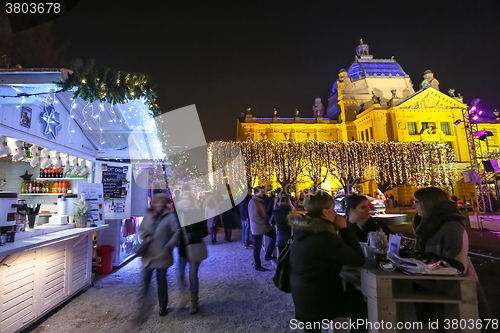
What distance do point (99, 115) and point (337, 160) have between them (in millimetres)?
20451

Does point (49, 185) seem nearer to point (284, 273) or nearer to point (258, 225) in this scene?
point (258, 225)

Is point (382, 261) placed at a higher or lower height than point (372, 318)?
higher

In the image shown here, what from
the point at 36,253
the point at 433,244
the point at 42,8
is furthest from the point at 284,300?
the point at 42,8

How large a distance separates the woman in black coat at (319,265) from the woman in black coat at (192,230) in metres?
2.03

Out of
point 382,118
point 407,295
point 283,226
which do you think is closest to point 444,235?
point 407,295

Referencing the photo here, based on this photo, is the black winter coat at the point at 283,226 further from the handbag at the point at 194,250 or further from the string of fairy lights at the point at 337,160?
the string of fairy lights at the point at 337,160

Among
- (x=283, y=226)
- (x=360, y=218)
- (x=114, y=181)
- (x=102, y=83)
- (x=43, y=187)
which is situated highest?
(x=102, y=83)

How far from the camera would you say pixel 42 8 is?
4227 millimetres

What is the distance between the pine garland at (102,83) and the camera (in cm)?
375

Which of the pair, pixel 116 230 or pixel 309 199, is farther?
pixel 116 230

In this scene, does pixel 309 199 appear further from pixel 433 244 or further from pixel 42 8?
pixel 42 8

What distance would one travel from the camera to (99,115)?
6.00 meters

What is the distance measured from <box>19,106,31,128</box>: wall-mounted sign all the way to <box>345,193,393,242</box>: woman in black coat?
555cm

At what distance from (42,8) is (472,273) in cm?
688
